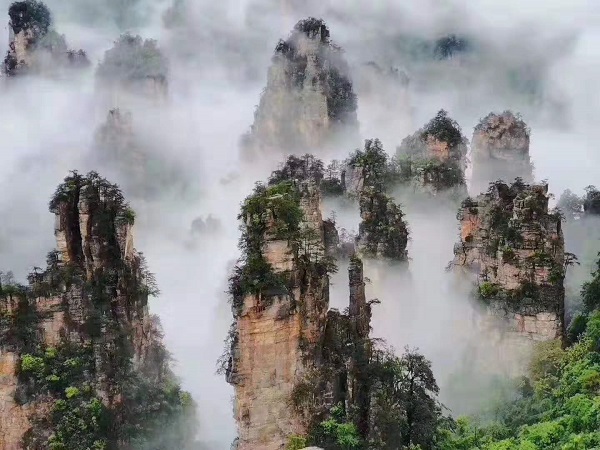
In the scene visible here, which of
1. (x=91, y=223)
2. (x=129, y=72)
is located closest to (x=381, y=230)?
(x=91, y=223)

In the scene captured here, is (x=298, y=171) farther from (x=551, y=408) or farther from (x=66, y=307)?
(x=551, y=408)

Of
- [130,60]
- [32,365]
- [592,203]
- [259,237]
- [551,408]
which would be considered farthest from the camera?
[130,60]

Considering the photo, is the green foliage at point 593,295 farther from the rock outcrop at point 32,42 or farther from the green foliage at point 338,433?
the rock outcrop at point 32,42

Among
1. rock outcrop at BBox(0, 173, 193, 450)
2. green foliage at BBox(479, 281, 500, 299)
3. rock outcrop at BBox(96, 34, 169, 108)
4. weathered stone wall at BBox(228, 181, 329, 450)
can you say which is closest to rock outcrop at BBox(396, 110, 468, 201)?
green foliage at BBox(479, 281, 500, 299)

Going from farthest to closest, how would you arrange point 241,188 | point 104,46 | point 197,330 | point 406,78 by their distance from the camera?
1. point 104,46
2. point 406,78
3. point 241,188
4. point 197,330

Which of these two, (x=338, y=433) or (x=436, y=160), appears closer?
(x=338, y=433)

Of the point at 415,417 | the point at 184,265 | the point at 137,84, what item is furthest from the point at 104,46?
the point at 415,417

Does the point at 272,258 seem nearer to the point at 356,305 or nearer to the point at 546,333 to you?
the point at 356,305
